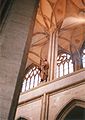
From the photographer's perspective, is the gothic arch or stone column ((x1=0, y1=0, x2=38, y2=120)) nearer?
stone column ((x1=0, y1=0, x2=38, y2=120))

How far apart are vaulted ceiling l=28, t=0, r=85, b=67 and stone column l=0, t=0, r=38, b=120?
7.76 meters

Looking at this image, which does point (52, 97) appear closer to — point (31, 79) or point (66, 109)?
point (66, 109)

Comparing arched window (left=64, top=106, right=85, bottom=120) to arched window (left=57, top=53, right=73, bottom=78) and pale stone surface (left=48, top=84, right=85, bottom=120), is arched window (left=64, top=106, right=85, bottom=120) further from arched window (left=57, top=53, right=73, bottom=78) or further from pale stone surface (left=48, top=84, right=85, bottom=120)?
arched window (left=57, top=53, right=73, bottom=78)

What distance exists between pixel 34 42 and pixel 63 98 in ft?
24.8

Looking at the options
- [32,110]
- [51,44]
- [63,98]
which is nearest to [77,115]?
[63,98]

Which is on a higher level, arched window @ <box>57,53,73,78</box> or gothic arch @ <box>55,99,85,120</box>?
arched window @ <box>57,53,73,78</box>

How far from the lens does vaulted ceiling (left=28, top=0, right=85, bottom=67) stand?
14.6 m

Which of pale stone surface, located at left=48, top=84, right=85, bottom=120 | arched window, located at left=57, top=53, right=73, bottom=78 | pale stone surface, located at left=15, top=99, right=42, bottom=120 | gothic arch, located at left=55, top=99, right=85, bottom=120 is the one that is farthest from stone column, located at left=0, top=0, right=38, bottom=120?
arched window, located at left=57, top=53, right=73, bottom=78

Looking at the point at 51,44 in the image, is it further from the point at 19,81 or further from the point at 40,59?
the point at 19,81

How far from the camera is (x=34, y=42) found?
1647cm

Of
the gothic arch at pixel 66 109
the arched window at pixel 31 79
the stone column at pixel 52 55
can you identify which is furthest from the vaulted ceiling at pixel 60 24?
the gothic arch at pixel 66 109

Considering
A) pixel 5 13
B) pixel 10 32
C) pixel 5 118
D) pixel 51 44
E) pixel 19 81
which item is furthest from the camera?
pixel 51 44

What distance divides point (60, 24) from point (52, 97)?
18.6 ft

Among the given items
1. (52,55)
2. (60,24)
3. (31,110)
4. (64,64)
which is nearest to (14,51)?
(31,110)
